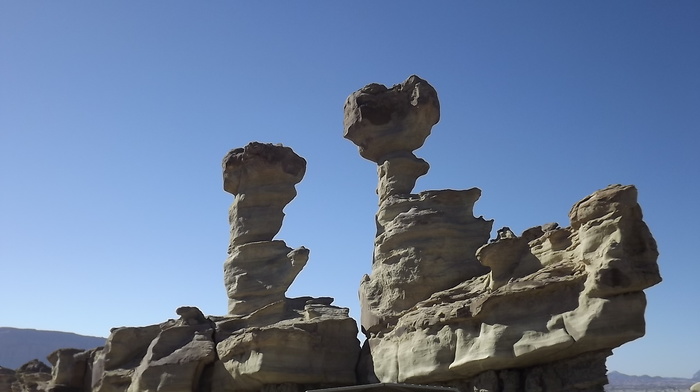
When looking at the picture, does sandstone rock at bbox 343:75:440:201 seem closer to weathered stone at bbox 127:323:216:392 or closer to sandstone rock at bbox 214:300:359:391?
sandstone rock at bbox 214:300:359:391

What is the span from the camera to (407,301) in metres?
18.3

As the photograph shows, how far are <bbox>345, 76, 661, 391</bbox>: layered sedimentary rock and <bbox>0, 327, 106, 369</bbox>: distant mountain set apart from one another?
145715mm

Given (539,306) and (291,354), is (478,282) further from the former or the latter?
(291,354)

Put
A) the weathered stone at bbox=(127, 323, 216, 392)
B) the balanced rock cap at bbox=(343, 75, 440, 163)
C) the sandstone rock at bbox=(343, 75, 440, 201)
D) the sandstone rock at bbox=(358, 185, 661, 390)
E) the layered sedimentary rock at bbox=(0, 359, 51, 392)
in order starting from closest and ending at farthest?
the sandstone rock at bbox=(358, 185, 661, 390), the weathered stone at bbox=(127, 323, 216, 392), the sandstone rock at bbox=(343, 75, 440, 201), the balanced rock cap at bbox=(343, 75, 440, 163), the layered sedimentary rock at bbox=(0, 359, 51, 392)

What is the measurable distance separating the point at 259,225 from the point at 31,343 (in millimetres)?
154205

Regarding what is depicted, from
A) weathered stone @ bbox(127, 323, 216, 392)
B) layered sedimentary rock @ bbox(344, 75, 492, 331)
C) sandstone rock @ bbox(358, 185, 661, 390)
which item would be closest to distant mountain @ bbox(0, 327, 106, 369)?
weathered stone @ bbox(127, 323, 216, 392)

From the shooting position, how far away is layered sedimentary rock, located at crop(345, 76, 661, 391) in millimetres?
13258

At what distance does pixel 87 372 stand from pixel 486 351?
54.4 feet

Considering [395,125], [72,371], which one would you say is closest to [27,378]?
[72,371]

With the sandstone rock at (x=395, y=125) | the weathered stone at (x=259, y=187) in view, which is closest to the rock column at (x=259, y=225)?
the weathered stone at (x=259, y=187)

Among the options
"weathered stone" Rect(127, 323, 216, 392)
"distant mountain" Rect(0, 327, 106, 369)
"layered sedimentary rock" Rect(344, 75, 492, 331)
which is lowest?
"weathered stone" Rect(127, 323, 216, 392)

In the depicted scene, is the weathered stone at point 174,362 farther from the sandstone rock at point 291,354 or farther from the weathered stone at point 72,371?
the weathered stone at point 72,371

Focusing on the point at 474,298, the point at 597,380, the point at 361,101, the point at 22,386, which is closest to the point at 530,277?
the point at 474,298

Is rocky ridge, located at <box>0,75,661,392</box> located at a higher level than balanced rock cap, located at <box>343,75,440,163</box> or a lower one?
lower
